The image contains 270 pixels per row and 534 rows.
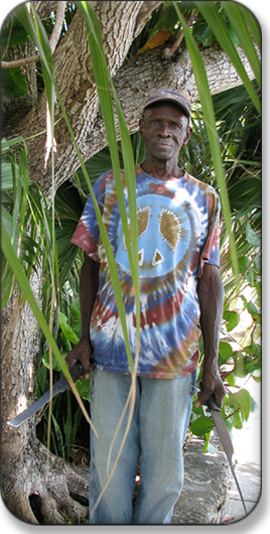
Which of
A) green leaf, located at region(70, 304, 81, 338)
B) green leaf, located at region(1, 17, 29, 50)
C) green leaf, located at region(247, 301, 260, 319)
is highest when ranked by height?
green leaf, located at region(1, 17, 29, 50)

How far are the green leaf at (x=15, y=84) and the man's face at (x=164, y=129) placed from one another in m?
0.25

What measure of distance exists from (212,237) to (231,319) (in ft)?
0.83

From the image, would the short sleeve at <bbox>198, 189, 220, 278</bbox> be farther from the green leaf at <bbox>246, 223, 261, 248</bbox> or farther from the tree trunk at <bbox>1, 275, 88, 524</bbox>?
the tree trunk at <bbox>1, 275, 88, 524</bbox>

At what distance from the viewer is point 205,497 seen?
35.5 inches

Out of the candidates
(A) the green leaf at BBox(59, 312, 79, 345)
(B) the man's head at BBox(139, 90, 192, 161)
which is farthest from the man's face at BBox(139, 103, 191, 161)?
(A) the green leaf at BBox(59, 312, 79, 345)

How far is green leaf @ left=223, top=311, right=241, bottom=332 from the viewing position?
918 mm

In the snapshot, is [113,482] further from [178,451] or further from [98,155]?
[98,155]

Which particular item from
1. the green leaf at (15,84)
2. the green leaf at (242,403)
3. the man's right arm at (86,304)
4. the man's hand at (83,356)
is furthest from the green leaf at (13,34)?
the green leaf at (242,403)

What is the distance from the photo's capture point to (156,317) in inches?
27.5

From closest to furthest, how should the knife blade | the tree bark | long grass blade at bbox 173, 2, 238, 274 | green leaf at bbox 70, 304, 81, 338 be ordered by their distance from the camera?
long grass blade at bbox 173, 2, 238, 274, the knife blade, the tree bark, green leaf at bbox 70, 304, 81, 338

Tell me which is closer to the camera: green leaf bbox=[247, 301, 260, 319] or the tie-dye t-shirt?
the tie-dye t-shirt

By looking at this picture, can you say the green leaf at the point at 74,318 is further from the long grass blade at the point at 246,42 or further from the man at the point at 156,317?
the long grass blade at the point at 246,42

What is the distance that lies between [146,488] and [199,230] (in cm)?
38

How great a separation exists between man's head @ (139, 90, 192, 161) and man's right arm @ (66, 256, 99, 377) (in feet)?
0.60
